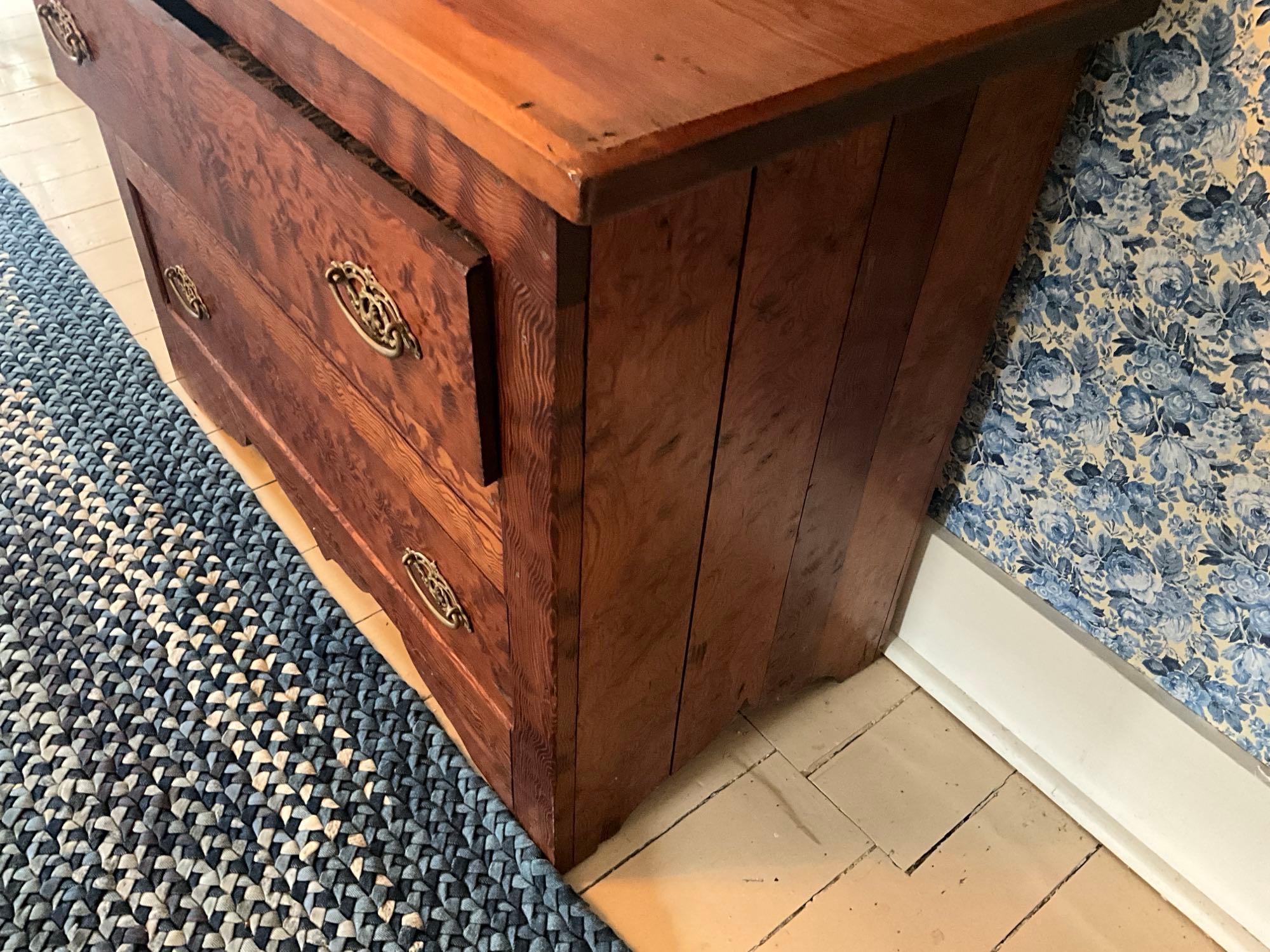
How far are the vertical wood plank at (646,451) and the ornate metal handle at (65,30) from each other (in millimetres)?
779

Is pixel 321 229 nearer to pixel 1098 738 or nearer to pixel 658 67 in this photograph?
pixel 658 67

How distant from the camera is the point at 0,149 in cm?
203

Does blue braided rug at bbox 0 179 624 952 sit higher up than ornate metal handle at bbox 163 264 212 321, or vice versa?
ornate metal handle at bbox 163 264 212 321

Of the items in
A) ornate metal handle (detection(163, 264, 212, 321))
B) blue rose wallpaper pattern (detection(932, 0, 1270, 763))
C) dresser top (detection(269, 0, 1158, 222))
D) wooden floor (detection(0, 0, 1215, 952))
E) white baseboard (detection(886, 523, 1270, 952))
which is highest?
dresser top (detection(269, 0, 1158, 222))

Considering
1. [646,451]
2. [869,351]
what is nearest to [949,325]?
[869,351]

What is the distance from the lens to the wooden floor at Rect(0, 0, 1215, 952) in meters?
1.00

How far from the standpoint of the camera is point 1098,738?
1.04 metres

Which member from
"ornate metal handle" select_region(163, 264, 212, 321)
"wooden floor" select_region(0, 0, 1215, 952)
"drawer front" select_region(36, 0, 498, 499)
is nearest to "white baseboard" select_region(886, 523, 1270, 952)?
"wooden floor" select_region(0, 0, 1215, 952)

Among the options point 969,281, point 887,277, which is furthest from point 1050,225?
point 887,277

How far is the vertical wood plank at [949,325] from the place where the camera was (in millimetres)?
744

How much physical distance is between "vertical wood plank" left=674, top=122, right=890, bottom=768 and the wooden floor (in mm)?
112

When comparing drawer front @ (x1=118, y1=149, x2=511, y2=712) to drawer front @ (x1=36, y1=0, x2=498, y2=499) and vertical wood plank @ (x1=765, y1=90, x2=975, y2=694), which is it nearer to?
drawer front @ (x1=36, y1=0, x2=498, y2=499)

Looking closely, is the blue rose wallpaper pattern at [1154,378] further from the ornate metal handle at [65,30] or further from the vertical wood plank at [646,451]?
the ornate metal handle at [65,30]

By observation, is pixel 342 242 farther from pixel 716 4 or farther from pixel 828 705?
pixel 828 705
